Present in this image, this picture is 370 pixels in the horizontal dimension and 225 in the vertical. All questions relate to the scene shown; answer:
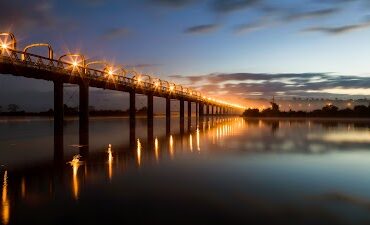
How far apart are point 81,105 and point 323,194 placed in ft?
138

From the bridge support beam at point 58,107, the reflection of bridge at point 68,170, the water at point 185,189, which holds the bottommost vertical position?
the water at point 185,189

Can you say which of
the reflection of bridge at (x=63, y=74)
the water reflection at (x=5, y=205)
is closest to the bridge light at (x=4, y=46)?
the reflection of bridge at (x=63, y=74)

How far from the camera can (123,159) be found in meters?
24.2

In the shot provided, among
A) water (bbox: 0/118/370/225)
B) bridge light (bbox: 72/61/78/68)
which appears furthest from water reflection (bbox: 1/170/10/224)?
bridge light (bbox: 72/61/78/68)

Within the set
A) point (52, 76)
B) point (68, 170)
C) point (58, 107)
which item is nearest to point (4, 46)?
point (52, 76)

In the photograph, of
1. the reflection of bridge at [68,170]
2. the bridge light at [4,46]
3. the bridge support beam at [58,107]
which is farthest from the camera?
the bridge support beam at [58,107]

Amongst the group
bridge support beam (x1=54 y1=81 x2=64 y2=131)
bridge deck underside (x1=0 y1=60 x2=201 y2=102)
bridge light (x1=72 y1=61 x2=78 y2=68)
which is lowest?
bridge support beam (x1=54 y1=81 x2=64 y2=131)

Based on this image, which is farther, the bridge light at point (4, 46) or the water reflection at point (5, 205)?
the bridge light at point (4, 46)

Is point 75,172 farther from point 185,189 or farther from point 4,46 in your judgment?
point 4,46

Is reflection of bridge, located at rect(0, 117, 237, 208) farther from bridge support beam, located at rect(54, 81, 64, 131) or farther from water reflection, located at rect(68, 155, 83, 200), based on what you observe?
bridge support beam, located at rect(54, 81, 64, 131)

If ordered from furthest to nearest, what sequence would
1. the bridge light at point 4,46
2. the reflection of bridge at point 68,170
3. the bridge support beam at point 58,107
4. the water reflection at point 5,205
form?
the bridge support beam at point 58,107, the bridge light at point 4,46, the reflection of bridge at point 68,170, the water reflection at point 5,205

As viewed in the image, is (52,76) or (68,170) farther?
(52,76)

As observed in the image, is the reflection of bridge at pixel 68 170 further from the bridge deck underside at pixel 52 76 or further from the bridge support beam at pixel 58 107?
the bridge support beam at pixel 58 107

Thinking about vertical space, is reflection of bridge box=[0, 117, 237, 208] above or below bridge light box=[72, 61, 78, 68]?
below
